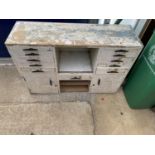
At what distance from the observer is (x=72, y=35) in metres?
1.14

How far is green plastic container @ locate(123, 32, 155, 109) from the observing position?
118cm

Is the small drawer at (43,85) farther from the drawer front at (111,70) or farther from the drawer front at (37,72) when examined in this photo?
the drawer front at (111,70)

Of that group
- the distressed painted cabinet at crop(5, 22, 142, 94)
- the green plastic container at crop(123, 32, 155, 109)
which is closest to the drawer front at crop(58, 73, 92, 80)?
the distressed painted cabinet at crop(5, 22, 142, 94)

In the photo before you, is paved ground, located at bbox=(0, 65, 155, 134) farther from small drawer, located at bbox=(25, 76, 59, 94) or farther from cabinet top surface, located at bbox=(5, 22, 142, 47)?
cabinet top surface, located at bbox=(5, 22, 142, 47)

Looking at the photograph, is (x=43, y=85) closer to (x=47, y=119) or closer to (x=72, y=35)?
(x=47, y=119)

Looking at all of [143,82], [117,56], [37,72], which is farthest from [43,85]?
[143,82]

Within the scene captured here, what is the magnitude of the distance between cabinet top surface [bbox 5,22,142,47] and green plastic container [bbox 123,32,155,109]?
0.56ft

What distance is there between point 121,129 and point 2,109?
3.90 ft

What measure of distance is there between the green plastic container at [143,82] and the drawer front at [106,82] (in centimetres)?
12

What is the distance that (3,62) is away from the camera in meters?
1.85

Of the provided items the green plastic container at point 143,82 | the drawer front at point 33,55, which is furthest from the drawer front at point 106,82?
the drawer front at point 33,55

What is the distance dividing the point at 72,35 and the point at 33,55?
1.11 ft
